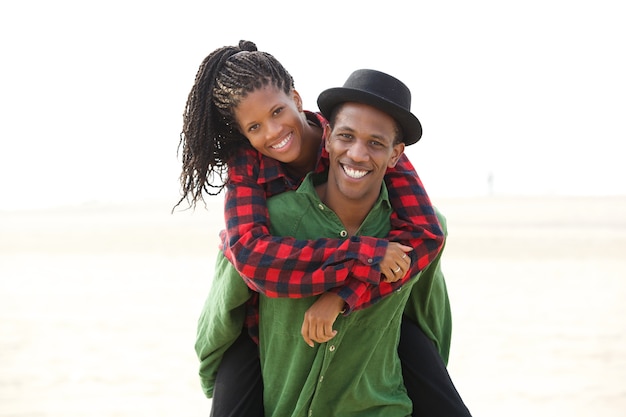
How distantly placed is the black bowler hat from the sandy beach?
5414 millimetres

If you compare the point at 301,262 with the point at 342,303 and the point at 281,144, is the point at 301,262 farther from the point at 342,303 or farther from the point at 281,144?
the point at 281,144

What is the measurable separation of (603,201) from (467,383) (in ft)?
83.4

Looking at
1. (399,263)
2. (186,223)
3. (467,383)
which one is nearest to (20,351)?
(467,383)

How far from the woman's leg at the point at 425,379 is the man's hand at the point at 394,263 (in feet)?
1.71

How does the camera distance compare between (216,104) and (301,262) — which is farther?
(216,104)

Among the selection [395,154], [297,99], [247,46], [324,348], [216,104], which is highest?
[247,46]

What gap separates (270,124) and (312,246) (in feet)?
2.07

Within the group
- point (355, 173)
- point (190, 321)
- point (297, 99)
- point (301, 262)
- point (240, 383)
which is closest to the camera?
point (301, 262)

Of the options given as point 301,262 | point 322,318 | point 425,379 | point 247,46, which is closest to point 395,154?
point 301,262

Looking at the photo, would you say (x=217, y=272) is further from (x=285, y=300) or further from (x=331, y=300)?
(x=331, y=300)

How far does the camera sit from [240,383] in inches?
118

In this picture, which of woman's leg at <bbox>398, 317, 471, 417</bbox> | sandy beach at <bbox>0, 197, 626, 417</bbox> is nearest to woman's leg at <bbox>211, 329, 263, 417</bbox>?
woman's leg at <bbox>398, 317, 471, 417</bbox>

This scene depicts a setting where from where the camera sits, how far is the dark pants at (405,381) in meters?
3.00

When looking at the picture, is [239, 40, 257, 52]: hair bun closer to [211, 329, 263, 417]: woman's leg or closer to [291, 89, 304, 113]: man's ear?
[291, 89, 304, 113]: man's ear
